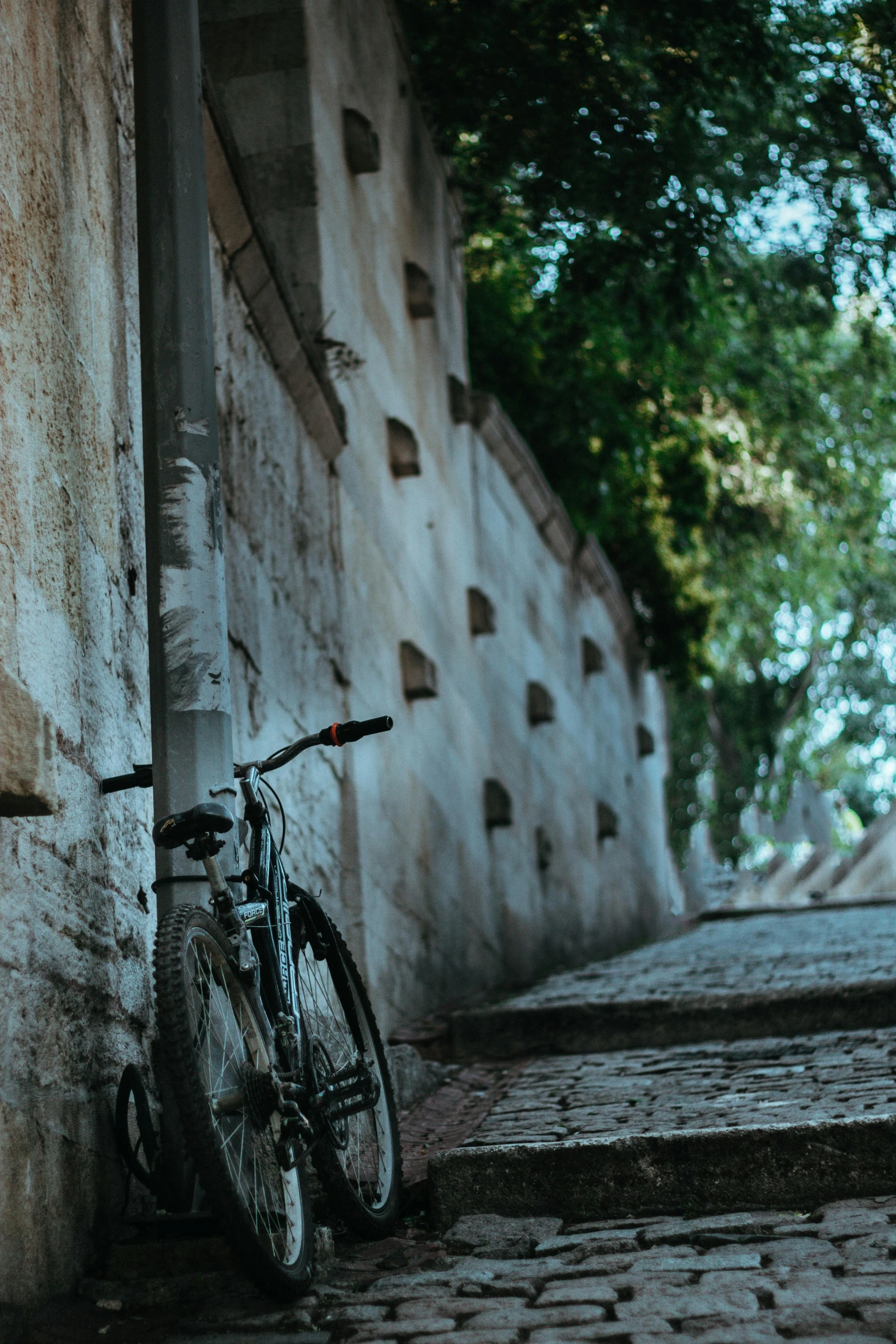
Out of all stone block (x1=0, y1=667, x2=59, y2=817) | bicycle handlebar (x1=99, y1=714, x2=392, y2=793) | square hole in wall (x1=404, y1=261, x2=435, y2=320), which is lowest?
stone block (x1=0, y1=667, x2=59, y2=817)

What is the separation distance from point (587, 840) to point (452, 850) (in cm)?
570

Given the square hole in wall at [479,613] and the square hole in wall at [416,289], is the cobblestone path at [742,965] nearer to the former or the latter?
the square hole in wall at [479,613]

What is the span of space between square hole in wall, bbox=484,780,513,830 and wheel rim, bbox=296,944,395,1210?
19.0 feet

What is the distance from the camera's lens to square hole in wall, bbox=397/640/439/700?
814 cm

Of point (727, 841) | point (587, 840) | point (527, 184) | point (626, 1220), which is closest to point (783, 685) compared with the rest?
point (727, 841)

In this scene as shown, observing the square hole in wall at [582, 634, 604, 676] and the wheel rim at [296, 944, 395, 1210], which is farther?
the square hole in wall at [582, 634, 604, 676]

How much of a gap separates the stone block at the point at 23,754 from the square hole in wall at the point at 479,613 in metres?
7.41

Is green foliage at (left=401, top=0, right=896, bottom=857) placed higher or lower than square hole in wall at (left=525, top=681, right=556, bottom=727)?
higher

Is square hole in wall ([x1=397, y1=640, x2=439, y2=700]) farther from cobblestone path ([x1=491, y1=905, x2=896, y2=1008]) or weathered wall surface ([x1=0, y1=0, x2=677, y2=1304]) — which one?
cobblestone path ([x1=491, y1=905, x2=896, y2=1008])

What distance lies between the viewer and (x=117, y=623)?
3949 mm

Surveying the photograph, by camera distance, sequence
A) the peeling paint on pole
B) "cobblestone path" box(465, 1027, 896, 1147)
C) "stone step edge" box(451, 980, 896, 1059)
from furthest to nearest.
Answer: "stone step edge" box(451, 980, 896, 1059), "cobblestone path" box(465, 1027, 896, 1147), the peeling paint on pole

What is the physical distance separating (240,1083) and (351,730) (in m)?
0.99

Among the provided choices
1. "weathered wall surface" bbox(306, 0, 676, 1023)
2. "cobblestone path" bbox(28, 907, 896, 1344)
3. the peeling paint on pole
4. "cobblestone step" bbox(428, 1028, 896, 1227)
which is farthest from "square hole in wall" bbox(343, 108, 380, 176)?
"cobblestone step" bbox(428, 1028, 896, 1227)

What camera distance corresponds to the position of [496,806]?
10.1 meters
